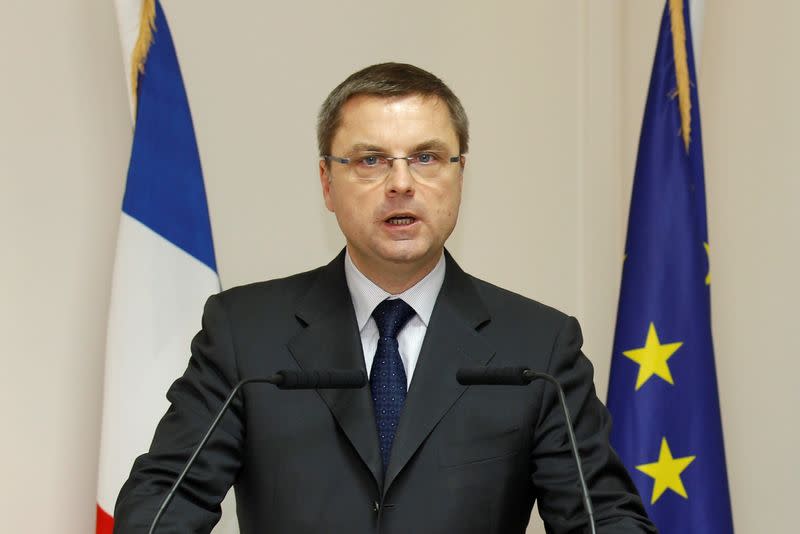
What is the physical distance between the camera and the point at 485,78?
3.64 meters

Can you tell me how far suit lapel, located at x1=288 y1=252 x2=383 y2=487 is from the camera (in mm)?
1947

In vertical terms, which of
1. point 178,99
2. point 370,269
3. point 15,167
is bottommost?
point 370,269

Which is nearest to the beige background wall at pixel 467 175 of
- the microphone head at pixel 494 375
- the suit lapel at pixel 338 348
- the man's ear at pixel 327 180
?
the man's ear at pixel 327 180

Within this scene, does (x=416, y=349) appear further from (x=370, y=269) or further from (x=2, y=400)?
(x=2, y=400)

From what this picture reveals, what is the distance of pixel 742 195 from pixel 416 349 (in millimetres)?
1625

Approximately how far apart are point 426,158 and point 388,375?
1.56ft

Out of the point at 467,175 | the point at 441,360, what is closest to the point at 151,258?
the point at 441,360

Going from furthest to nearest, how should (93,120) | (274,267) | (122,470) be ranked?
1. (274,267)
2. (93,120)
3. (122,470)

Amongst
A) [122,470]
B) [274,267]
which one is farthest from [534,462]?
[274,267]

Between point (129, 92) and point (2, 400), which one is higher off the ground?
point (129, 92)

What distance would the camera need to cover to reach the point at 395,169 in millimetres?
2123

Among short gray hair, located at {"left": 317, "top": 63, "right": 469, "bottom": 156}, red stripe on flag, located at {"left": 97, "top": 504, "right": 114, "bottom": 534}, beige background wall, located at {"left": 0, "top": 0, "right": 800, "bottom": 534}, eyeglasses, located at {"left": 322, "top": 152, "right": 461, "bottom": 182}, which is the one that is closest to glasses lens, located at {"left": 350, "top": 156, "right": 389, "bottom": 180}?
eyeglasses, located at {"left": 322, "top": 152, "right": 461, "bottom": 182}

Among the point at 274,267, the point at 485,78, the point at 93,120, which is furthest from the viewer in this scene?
the point at 485,78

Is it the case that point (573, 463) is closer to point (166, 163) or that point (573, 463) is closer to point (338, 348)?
point (338, 348)
